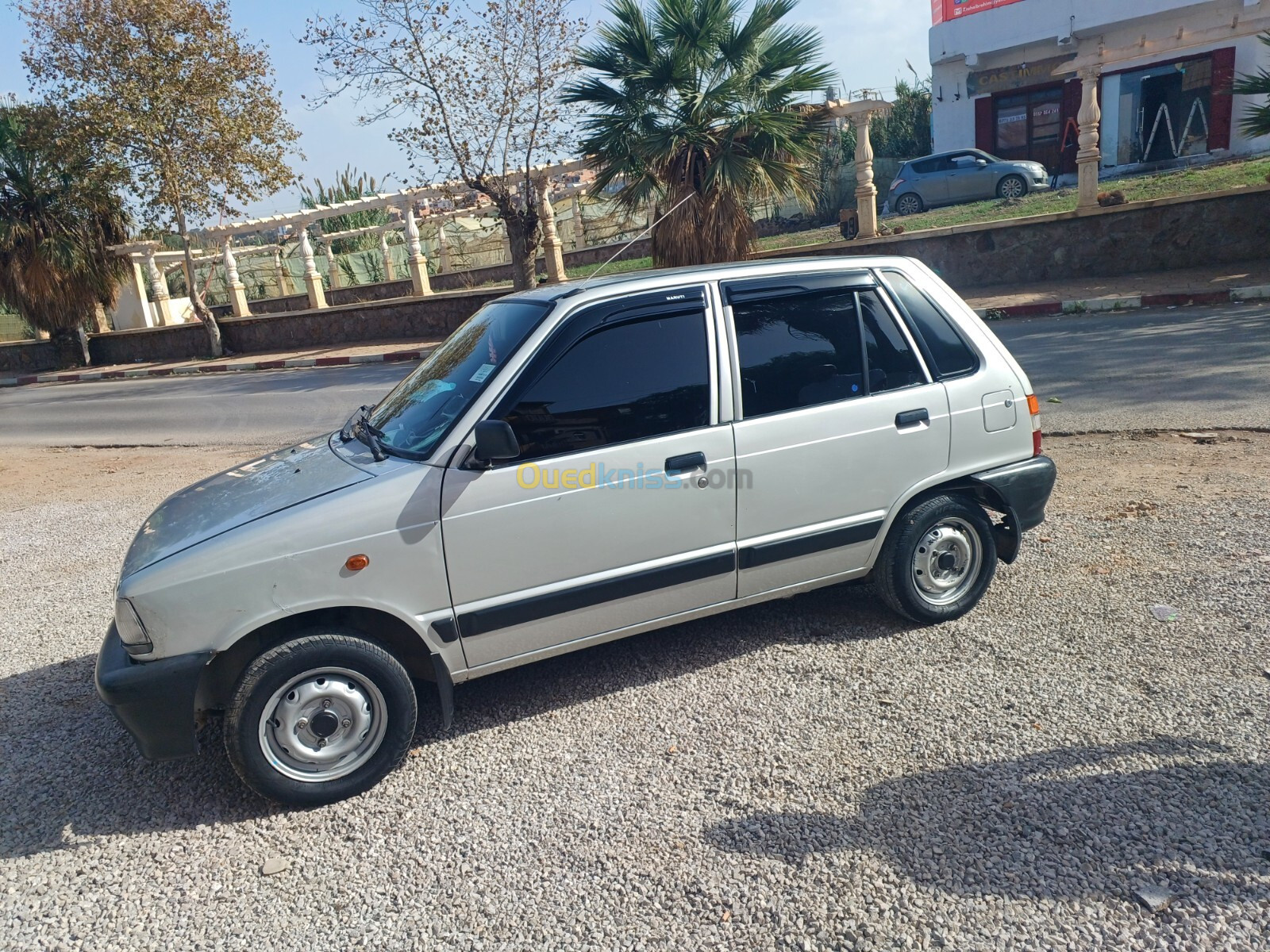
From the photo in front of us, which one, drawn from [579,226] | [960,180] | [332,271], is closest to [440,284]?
[332,271]

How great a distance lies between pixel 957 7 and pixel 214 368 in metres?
23.1

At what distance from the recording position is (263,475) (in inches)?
155

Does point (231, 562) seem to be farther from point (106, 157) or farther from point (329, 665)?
point (106, 157)

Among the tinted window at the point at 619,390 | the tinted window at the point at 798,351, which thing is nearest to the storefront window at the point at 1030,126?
the tinted window at the point at 798,351

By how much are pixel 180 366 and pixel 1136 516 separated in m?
Answer: 22.6

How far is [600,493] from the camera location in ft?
12.0

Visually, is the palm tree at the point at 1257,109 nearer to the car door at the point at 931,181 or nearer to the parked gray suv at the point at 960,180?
the parked gray suv at the point at 960,180

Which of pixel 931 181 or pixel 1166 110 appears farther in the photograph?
pixel 1166 110

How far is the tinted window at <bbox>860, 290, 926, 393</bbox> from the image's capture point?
4.19 metres

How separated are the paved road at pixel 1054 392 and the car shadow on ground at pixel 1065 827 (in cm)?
513

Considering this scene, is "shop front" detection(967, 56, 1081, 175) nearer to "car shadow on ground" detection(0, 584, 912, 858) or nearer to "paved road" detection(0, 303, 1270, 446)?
"paved road" detection(0, 303, 1270, 446)

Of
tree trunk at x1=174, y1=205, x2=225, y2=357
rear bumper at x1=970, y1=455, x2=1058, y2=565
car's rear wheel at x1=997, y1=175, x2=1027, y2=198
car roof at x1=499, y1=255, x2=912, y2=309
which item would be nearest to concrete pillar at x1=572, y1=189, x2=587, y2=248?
tree trunk at x1=174, y1=205, x2=225, y2=357

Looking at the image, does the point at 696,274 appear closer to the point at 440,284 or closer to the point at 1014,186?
the point at 1014,186

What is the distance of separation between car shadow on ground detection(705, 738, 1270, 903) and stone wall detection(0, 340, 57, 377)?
96.9ft
